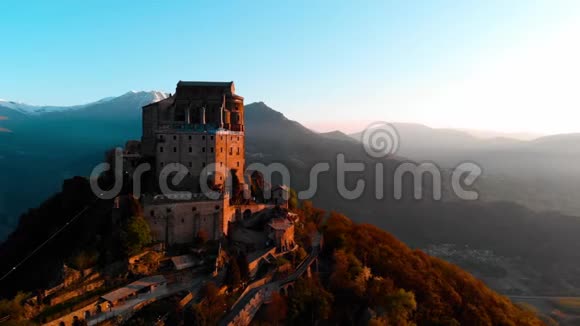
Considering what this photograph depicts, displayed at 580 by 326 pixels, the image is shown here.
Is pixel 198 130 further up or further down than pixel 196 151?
further up

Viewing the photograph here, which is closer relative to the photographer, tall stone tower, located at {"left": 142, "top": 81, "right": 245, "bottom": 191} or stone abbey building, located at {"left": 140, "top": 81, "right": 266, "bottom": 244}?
stone abbey building, located at {"left": 140, "top": 81, "right": 266, "bottom": 244}

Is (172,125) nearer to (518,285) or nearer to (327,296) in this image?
(327,296)

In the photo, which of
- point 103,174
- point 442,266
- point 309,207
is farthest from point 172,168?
point 442,266

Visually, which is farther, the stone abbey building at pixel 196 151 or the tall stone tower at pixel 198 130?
the tall stone tower at pixel 198 130

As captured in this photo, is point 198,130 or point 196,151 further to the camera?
point 198,130
